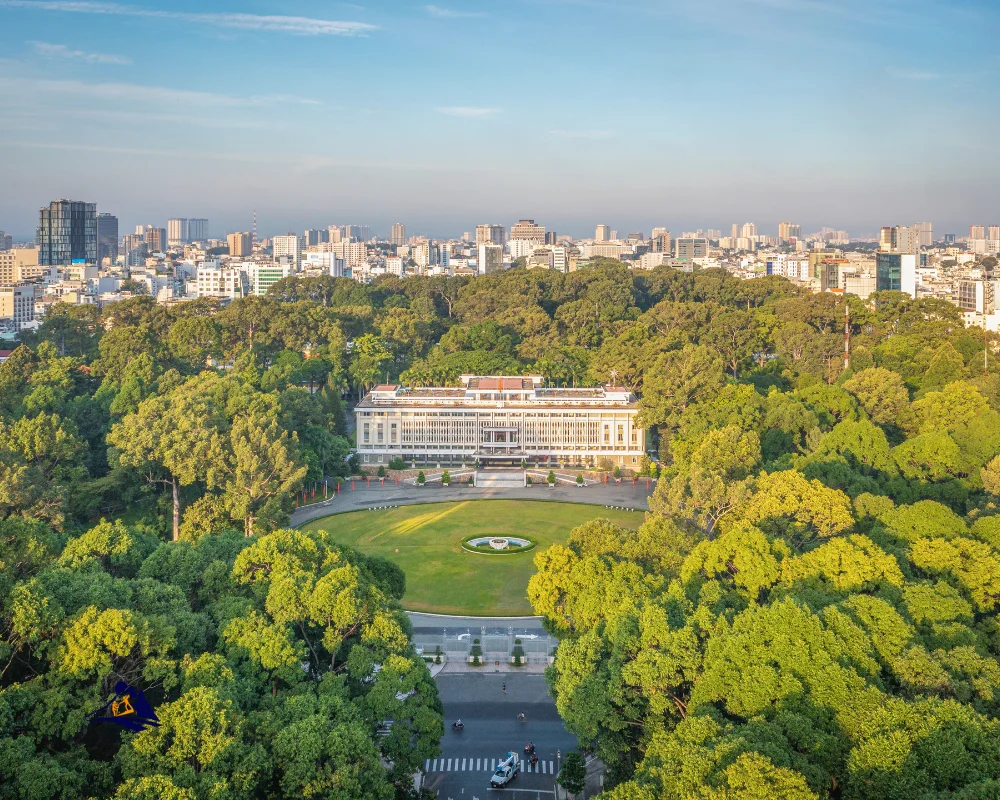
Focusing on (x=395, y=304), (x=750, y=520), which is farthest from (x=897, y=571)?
(x=395, y=304)

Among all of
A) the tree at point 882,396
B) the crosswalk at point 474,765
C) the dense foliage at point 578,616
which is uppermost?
the tree at point 882,396

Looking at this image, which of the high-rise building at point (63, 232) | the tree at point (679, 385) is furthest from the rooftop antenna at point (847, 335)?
the high-rise building at point (63, 232)

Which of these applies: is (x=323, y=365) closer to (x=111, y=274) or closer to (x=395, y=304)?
(x=395, y=304)

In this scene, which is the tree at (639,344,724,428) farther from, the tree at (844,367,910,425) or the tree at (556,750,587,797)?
the tree at (556,750,587,797)

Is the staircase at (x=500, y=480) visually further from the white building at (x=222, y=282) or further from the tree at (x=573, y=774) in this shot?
the white building at (x=222, y=282)

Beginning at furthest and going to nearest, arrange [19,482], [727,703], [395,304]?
[395,304], [19,482], [727,703]

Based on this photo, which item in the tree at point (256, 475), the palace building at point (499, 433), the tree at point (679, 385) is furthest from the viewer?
the palace building at point (499, 433)

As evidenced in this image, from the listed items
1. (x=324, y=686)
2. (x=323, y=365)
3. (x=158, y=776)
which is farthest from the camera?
(x=323, y=365)

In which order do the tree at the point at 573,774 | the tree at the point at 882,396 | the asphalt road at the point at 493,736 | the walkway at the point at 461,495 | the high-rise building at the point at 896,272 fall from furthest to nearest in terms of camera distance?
the high-rise building at the point at 896,272 < the tree at the point at 882,396 < the walkway at the point at 461,495 < the asphalt road at the point at 493,736 < the tree at the point at 573,774
